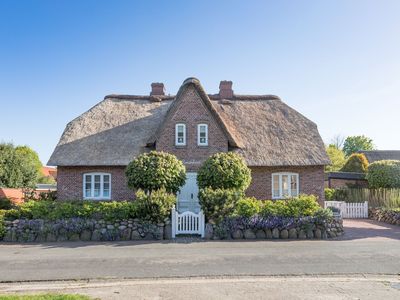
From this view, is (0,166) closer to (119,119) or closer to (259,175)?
(119,119)

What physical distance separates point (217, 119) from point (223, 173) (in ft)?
16.5

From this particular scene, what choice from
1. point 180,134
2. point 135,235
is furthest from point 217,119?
point 135,235

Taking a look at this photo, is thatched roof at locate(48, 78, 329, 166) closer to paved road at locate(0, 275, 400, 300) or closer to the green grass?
paved road at locate(0, 275, 400, 300)

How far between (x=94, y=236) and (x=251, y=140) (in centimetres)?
1115

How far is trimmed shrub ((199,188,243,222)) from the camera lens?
1440 centimetres

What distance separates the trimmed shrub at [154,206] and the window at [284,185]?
819 centimetres

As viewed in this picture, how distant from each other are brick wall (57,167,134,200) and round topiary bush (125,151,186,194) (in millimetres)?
4358

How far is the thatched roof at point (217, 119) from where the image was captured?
19.8 metres

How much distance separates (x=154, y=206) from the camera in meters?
14.2

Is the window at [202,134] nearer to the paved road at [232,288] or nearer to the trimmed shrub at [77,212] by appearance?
the trimmed shrub at [77,212]

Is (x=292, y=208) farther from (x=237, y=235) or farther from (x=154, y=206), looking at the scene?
(x=154, y=206)

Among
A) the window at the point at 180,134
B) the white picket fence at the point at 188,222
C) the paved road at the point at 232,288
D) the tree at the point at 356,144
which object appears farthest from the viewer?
the tree at the point at 356,144

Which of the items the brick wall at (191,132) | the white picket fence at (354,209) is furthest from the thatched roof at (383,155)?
the brick wall at (191,132)

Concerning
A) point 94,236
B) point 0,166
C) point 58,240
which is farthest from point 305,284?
point 0,166
